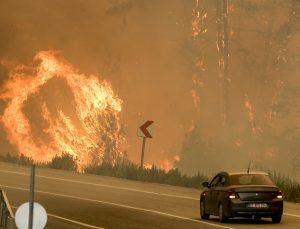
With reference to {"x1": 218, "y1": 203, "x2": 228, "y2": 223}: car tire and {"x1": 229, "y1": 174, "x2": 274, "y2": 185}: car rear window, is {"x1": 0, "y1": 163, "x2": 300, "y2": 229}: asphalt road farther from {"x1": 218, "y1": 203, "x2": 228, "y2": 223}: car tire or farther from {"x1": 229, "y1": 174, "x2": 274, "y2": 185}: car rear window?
{"x1": 229, "y1": 174, "x2": 274, "y2": 185}: car rear window

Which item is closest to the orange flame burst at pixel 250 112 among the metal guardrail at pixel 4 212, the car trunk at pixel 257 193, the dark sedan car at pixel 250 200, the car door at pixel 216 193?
the car door at pixel 216 193

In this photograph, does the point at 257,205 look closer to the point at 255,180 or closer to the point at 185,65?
the point at 255,180

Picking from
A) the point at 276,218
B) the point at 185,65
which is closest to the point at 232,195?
the point at 276,218

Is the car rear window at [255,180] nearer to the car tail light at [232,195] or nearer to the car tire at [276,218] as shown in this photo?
the car tail light at [232,195]

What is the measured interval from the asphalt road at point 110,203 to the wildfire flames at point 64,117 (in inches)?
1046

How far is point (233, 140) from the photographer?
90.9 m

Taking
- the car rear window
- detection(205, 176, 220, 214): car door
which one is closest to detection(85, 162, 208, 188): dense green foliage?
detection(205, 176, 220, 214): car door

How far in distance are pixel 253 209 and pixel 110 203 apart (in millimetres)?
8199

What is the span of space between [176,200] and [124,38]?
56552mm

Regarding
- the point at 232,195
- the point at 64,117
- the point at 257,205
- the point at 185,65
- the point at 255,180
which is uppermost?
the point at 185,65

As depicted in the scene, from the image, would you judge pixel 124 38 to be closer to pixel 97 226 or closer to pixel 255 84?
pixel 255 84

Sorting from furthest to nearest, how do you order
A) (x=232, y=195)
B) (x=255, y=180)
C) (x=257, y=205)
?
(x=255, y=180)
(x=232, y=195)
(x=257, y=205)

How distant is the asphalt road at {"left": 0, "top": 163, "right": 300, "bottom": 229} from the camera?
89.9ft

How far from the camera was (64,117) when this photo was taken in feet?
255
